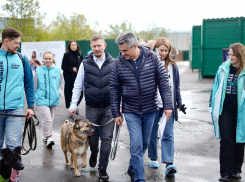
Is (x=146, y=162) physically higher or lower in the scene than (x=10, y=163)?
lower

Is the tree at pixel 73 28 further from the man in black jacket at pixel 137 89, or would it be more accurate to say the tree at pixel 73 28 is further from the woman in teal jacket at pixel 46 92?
the man in black jacket at pixel 137 89

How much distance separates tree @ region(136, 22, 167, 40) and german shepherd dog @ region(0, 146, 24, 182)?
47880mm

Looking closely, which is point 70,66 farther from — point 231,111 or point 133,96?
point 231,111

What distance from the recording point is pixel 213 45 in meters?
19.2

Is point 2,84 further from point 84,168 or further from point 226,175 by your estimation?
point 226,175

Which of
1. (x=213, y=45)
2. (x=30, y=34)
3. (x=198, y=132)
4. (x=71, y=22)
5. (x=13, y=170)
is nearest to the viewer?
(x=13, y=170)

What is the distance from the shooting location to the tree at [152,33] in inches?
2019

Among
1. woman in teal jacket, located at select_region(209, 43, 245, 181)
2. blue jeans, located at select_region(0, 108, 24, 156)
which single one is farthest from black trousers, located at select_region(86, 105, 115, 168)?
woman in teal jacket, located at select_region(209, 43, 245, 181)

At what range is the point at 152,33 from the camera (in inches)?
2080

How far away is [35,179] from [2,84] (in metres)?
1.55

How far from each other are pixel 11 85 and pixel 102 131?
1.47m

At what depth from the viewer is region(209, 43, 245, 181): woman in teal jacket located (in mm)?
4531

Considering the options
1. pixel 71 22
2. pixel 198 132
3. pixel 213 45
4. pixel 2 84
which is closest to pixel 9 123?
pixel 2 84

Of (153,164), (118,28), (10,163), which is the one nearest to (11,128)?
(10,163)
